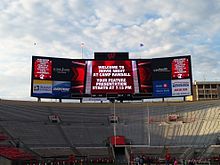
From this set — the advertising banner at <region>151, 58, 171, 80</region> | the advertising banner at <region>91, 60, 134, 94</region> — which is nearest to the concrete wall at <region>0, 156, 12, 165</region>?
the advertising banner at <region>91, 60, 134, 94</region>

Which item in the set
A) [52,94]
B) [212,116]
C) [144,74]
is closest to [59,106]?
[52,94]

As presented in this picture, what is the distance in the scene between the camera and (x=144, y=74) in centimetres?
4541

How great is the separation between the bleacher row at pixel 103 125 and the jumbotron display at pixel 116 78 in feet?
11.7

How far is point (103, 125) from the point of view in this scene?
151 ft

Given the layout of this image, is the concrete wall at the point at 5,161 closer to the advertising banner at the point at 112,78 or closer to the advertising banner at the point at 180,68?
the advertising banner at the point at 112,78

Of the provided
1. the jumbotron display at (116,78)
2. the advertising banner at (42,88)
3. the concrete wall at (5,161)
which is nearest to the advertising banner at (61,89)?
the jumbotron display at (116,78)

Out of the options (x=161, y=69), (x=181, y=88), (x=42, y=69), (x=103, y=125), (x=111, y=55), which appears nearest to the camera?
(x=42, y=69)

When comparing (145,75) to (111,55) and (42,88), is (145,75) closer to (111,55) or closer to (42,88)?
(111,55)

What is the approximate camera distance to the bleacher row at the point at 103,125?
1650 inches

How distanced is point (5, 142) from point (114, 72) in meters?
15.7

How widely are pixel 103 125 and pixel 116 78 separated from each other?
632 cm

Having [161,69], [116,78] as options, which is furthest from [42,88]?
[161,69]

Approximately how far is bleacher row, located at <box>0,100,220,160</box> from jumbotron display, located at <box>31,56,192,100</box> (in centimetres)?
357

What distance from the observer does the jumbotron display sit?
44719 millimetres
